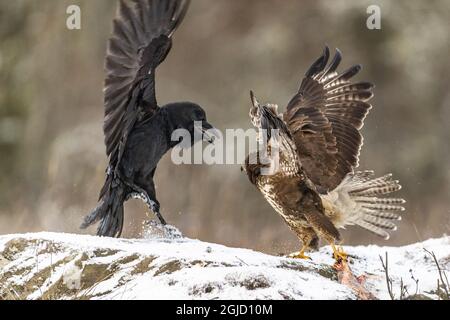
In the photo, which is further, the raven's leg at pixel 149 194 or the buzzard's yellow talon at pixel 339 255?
the raven's leg at pixel 149 194

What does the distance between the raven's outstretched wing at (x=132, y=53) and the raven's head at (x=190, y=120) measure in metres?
0.35

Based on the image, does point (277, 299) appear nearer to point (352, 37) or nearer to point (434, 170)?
point (434, 170)

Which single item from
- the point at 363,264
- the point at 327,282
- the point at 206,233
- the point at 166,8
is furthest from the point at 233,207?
the point at 327,282

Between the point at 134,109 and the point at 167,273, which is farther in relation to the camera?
the point at 134,109

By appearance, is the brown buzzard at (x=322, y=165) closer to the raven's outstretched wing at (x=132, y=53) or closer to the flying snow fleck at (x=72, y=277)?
the raven's outstretched wing at (x=132, y=53)

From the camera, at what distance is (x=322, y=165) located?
4.86 metres

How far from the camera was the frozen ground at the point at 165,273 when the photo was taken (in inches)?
139

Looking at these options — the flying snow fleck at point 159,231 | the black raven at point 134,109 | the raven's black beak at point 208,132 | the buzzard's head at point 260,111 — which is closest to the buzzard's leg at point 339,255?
the buzzard's head at point 260,111

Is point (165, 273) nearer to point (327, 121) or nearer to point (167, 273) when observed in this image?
point (167, 273)

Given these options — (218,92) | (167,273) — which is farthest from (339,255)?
(218,92)

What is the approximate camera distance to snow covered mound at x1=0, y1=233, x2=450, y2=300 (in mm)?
3537

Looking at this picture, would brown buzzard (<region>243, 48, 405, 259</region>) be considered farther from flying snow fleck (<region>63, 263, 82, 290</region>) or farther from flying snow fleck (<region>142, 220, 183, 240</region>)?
flying snow fleck (<region>63, 263, 82, 290</region>)

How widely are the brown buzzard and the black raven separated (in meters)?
1.00

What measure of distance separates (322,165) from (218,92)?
22.9 feet
